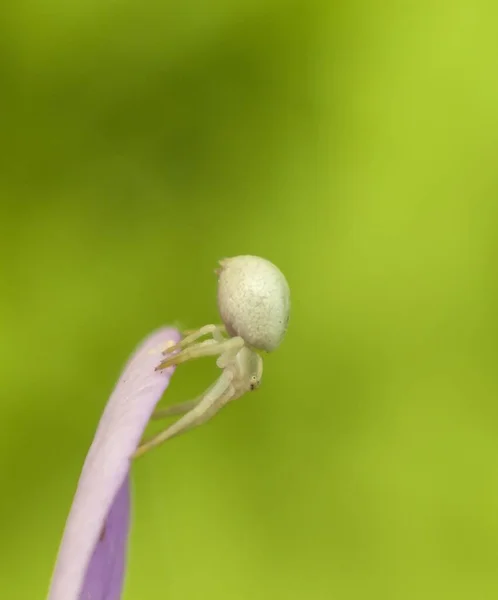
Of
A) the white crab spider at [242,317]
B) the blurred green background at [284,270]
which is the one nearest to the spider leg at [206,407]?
the white crab spider at [242,317]

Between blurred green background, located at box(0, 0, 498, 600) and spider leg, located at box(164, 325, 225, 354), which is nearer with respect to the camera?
spider leg, located at box(164, 325, 225, 354)

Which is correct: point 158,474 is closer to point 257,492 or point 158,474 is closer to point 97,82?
point 257,492

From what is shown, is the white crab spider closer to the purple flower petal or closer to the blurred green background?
the purple flower petal

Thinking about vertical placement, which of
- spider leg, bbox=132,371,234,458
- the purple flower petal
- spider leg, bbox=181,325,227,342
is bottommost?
the purple flower petal

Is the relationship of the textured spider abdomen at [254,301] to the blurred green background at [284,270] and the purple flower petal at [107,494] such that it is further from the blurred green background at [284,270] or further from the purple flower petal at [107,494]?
the blurred green background at [284,270]

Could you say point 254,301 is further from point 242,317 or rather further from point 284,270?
point 284,270

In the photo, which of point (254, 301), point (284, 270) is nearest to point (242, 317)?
point (254, 301)

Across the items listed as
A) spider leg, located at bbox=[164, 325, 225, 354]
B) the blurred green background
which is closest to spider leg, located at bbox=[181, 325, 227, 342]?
spider leg, located at bbox=[164, 325, 225, 354]

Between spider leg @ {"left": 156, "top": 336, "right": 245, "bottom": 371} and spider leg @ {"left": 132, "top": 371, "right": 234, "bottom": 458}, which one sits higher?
spider leg @ {"left": 156, "top": 336, "right": 245, "bottom": 371}
